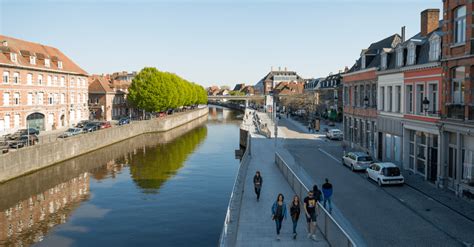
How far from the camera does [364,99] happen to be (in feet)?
120

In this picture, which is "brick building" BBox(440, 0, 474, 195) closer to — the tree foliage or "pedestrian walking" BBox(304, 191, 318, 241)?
"pedestrian walking" BBox(304, 191, 318, 241)

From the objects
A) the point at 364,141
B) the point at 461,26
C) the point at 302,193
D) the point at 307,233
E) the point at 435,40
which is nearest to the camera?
the point at 307,233

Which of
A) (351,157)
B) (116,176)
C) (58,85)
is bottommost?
(116,176)

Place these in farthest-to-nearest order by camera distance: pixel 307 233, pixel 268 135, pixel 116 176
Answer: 1. pixel 268 135
2. pixel 116 176
3. pixel 307 233

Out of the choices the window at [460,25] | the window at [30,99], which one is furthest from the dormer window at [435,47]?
the window at [30,99]

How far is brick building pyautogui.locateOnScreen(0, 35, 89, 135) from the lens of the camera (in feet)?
163

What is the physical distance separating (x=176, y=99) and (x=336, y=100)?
31.2 meters

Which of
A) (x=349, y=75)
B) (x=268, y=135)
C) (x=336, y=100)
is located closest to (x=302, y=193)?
(x=349, y=75)

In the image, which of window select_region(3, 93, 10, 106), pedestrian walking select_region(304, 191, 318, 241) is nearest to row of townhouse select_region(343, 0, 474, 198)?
pedestrian walking select_region(304, 191, 318, 241)

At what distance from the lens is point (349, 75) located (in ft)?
142

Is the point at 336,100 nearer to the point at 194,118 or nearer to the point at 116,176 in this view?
the point at 194,118

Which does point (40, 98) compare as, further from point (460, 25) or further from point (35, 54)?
point (460, 25)

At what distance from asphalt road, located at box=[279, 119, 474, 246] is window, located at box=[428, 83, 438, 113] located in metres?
5.18

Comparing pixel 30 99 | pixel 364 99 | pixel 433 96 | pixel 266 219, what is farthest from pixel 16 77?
pixel 433 96
